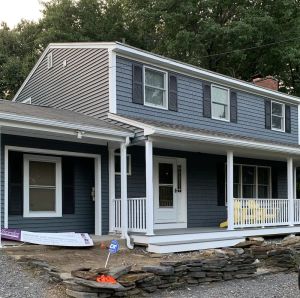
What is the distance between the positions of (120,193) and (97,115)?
2159mm

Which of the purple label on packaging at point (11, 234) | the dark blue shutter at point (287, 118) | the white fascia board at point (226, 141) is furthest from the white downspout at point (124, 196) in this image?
the dark blue shutter at point (287, 118)

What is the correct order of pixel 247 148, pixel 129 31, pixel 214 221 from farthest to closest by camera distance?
pixel 129 31
pixel 214 221
pixel 247 148

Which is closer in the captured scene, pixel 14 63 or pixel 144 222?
pixel 144 222

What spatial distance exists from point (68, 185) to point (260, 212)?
236 inches

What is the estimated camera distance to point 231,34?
25891 millimetres

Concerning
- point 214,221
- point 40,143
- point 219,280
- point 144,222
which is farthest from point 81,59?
point 219,280

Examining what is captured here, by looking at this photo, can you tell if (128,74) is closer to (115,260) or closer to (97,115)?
(97,115)

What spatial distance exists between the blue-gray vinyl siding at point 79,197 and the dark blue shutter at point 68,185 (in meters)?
0.09

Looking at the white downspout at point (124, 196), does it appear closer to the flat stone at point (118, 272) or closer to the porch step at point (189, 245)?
the porch step at point (189, 245)

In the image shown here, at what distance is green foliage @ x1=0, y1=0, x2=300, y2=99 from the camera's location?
84.6 ft

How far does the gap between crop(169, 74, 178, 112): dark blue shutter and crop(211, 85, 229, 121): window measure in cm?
175

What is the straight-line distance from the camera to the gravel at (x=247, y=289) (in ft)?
26.1

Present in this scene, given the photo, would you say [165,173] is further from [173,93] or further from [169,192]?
[173,93]

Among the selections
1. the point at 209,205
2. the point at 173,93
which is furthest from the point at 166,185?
the point at 173,93
